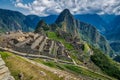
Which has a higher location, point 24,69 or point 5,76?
point 24,69

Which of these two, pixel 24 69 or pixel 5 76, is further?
pixel 24 69

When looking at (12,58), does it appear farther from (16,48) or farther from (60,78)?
(16,48)

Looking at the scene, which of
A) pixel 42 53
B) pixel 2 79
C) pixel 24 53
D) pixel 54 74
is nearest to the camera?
pixel 2 79

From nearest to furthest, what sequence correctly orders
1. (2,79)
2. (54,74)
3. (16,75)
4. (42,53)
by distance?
1. (2,79)
2. (16,75)
3. (54,74)
4. (42,53)

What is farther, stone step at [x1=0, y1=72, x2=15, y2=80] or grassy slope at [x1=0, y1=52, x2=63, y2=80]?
grassy slope at [x1=0, y1=52, x2=63, y2=80]

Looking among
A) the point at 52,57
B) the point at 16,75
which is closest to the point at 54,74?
the point at 16,75

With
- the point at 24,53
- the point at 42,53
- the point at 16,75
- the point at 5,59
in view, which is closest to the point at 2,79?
the point at 16,75

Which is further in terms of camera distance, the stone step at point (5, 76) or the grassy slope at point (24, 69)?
the grassy slope at point (24, 69)

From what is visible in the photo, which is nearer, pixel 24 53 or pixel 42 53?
pixel 24 53

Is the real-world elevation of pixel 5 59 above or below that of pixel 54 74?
above
